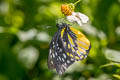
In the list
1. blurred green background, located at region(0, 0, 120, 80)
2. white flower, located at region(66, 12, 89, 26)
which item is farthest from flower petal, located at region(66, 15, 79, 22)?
blurred green background, located at region(0, 0, 120, 80)

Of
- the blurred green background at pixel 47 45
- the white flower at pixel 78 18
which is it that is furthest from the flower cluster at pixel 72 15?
the blurred green background at pixel 47 45

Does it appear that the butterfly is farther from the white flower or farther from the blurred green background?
the blurred green background

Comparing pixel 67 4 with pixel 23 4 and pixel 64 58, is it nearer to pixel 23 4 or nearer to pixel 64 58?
pixel 64 58

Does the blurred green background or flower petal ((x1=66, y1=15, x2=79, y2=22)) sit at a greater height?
flower petal ((x1=66, y1=15, x2=79, y2=22))

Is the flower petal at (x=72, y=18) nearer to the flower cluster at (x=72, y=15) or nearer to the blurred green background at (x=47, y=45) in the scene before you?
the flower cluster at (x=72, y=15)

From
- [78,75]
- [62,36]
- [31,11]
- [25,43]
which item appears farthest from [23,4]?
[62,36]

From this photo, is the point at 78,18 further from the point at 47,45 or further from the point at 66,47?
the point at 47,45
